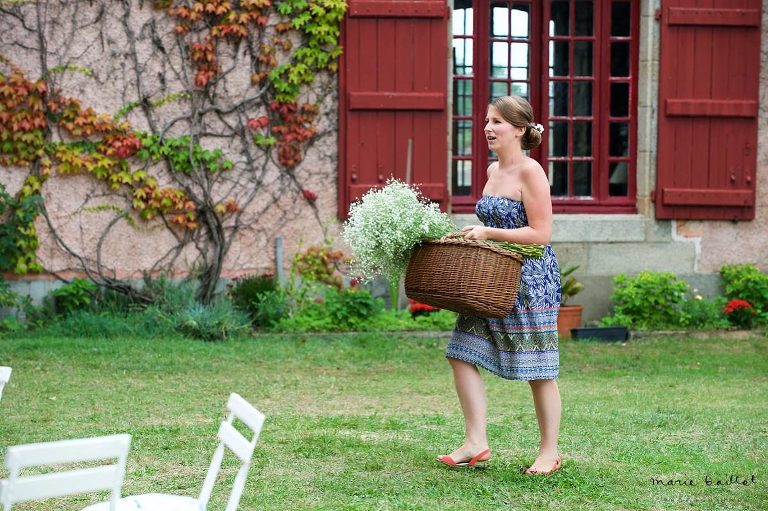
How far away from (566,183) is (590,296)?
3.38 ft

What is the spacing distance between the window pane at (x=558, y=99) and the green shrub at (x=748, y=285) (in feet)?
6.29

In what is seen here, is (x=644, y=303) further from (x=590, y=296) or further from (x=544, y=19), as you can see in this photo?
(x=544, y=19)

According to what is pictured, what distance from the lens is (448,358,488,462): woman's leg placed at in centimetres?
471

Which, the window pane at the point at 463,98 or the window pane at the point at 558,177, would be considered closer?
the window pane at the point at 463,98

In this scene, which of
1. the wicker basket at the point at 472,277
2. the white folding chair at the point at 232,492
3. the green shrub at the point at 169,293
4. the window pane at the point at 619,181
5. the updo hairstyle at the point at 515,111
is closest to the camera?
the white folding chair at the point at 232,492

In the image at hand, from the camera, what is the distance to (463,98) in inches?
387

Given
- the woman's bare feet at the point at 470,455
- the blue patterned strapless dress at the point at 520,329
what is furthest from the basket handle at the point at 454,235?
the woman's bare feet at the point at 470,455

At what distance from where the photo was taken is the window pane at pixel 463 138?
9836mm

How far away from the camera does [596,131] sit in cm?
995

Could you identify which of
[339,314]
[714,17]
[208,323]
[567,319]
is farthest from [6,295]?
[714,17]

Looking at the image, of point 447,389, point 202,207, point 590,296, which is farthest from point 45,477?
point 590,296

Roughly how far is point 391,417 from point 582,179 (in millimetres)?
4599

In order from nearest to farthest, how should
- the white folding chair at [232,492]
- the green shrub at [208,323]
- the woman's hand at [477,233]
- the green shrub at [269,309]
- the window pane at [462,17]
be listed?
the white folding chair at [232,492]
the woman's hand at [477,233]
the green shrub at [208,323]
the green shrub at [269,309]
the window pane at [462,17]

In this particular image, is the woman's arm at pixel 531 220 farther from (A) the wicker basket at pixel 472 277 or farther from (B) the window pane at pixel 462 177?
(B) the window pane at pixel 462 177
